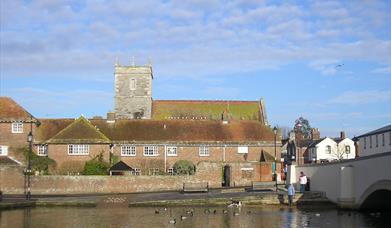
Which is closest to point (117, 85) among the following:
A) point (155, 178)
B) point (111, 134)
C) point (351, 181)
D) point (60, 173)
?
point (111, 134)

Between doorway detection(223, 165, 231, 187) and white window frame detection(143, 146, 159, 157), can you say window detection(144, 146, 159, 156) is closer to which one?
white window frame detection(143, 146, 159, 157)

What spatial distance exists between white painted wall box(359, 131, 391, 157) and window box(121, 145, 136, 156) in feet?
103

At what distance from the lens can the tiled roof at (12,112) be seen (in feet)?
187

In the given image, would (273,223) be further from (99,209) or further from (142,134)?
(142,134)

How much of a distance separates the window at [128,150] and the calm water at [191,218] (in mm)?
22224

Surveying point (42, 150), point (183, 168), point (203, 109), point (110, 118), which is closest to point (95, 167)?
point (42, 150)

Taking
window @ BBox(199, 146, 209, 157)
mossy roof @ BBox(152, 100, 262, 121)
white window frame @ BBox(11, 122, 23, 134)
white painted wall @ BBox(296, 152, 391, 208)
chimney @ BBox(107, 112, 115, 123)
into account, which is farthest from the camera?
mossy roof @ BBox(152, 100, 262, 121)

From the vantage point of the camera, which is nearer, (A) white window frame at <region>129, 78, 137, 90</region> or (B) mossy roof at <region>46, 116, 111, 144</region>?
(B) mossy roof at <region>46, 116, 111, 144</region>

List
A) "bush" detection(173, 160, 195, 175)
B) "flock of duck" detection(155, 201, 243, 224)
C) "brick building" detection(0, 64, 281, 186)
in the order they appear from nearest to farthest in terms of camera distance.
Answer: "flock of duck" detection(155, 201, 243, 224)
"brick building" detection(0, 64, 281, 186)
"bush" detection(173, 160, 195, 175)

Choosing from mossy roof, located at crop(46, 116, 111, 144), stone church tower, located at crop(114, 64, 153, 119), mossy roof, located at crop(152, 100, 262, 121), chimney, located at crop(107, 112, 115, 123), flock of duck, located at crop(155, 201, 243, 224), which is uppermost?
stone church tower, located at crop(114, 64, 153, 119)

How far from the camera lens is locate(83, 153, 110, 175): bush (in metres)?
53.8

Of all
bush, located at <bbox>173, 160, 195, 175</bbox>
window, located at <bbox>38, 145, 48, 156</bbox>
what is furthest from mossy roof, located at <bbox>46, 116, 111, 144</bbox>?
bush, located at <bbox>173, 160, 195, 175</bbox>

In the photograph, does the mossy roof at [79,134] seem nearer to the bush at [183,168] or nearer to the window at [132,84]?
the bush at [183,168]

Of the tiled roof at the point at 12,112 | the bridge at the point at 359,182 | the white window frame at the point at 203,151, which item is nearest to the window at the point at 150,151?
the white window frame at the point at 203,151
